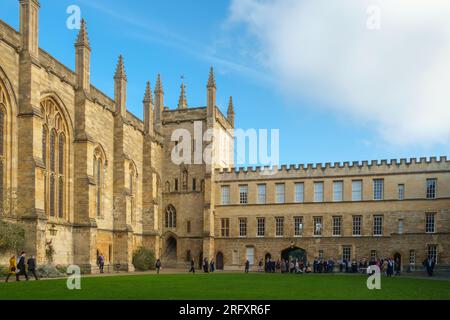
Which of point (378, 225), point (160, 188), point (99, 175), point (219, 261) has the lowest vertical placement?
point (219, 261)

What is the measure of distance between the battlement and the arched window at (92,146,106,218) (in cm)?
1326

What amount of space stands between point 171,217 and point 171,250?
10.5ft

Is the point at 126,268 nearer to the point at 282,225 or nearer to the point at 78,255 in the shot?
the point at 78,255

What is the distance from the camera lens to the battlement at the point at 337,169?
41791 millimetres

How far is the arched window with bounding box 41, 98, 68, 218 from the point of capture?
30.5 meters

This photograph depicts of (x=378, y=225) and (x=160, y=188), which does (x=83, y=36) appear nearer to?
(x=160, y=188)

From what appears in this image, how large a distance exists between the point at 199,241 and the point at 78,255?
16099 millimetres

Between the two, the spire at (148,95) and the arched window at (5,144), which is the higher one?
the spire at (148,95)

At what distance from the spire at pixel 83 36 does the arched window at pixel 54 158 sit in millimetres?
4679

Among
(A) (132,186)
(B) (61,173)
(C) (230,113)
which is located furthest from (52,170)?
(C) (230,113)

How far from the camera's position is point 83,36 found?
1324 inches

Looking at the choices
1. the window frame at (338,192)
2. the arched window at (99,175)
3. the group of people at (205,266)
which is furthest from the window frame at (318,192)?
the arched window at (99,175)

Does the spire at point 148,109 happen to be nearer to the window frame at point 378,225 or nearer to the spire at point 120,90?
the spire at point 120,90

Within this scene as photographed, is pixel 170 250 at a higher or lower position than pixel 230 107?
lower
